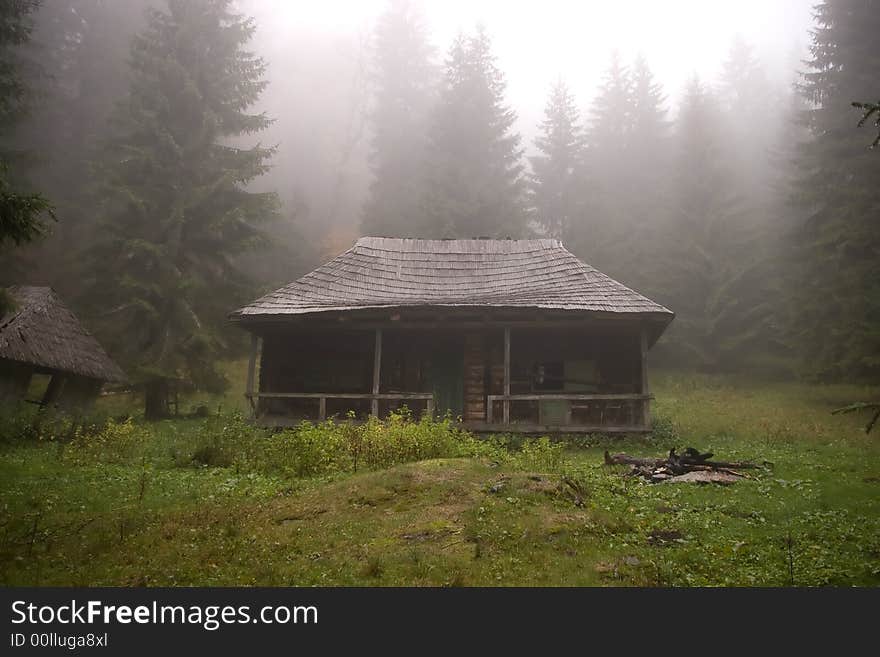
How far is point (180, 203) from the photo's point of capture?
72.1 feet

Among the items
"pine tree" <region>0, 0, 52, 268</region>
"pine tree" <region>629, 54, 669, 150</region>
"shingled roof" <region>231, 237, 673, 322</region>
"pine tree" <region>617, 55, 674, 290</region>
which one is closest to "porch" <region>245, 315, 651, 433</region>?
"shingled roof" <region>231, 237, 673, 322</region>

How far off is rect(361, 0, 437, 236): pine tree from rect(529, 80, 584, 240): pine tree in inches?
298

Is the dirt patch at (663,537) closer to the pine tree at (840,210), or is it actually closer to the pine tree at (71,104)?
the pine tree at (840,210)

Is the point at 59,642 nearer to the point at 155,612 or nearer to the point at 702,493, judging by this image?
the point at 155,612

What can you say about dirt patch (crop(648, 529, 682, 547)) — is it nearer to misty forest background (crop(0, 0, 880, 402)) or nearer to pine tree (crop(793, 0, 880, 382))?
misty forest background (crop(0, 0, 880, 402))

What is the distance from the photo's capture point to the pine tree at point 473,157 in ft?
109

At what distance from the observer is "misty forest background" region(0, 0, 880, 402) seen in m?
21.3

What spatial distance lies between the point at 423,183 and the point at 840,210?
2135 cm

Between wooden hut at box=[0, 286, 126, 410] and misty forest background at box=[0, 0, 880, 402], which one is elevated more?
misty forest background at box=[0, 0, 880, 402]

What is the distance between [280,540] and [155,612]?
205 cm

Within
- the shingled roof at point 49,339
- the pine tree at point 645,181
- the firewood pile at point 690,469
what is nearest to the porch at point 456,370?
the shingled roof at point 49,339

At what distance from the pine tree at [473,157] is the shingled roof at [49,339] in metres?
17.8

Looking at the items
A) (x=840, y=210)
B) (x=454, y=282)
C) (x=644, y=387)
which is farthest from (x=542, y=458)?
(x=840, y=210)

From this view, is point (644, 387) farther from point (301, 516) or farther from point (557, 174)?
point (557, 174)
